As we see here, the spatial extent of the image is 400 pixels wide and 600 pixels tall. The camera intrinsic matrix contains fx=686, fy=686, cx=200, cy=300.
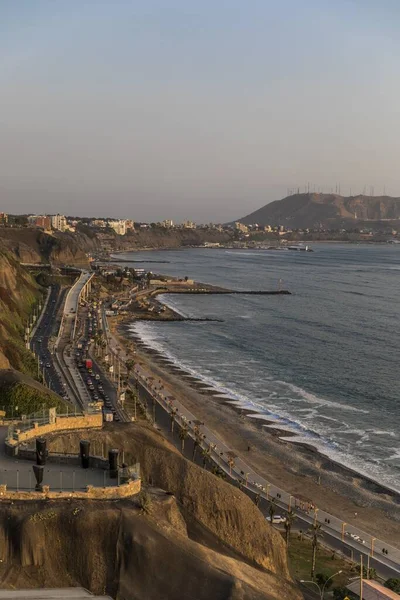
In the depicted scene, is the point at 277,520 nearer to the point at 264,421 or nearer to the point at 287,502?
the point at 287,502

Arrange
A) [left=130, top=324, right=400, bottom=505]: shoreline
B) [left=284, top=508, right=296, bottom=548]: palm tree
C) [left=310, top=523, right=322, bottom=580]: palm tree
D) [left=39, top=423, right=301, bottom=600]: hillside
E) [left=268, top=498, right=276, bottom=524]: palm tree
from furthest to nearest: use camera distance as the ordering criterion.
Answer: [left=130, top=324, right=400, bottom=505]: shoreline, [left=268, top=498, right=276, bottom=524]: palm tree, [left=284, top=508, right=296, bottom=548]: palm tree, [left=310, top=523, right=322, bottom=580]: palm tree, [left=39, top=423, right=301, bottom=600]: hillside

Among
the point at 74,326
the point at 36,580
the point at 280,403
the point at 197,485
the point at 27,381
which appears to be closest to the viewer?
the point at 36,580

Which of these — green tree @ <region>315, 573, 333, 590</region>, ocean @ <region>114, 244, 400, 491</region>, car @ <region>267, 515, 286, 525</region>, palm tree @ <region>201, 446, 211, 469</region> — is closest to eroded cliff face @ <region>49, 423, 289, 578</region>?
green tree @ <region>315, 573, 333, 590</region>

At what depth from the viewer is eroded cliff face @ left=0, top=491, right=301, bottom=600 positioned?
19375mm

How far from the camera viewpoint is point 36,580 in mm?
A: 19391

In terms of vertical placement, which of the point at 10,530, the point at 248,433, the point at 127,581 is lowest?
the point at 248,433

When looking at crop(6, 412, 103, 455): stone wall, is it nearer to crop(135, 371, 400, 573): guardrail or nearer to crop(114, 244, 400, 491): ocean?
crop(135, 371, 400, 573): guardrail

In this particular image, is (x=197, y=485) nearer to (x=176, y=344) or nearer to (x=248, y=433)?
(x=248, y=433)

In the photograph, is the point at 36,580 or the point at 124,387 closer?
the point at 36,580

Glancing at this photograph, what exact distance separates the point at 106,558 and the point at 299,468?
28.9 meters

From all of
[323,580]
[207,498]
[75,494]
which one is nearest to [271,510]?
[323,580]

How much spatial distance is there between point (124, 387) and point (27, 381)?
19313 millimetres

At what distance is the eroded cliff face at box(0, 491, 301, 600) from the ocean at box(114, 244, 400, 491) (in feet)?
89.5

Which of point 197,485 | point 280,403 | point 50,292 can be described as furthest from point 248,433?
point 50,292
